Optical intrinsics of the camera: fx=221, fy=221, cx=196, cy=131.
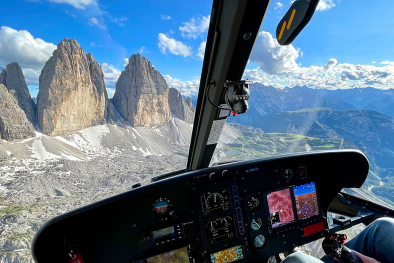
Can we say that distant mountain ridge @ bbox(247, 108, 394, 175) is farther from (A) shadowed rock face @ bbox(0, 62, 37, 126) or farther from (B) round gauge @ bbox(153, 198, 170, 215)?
(A) shadowed rock face @ bbox(0, 62, 37, 126)

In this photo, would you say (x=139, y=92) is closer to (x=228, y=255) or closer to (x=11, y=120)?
(x=11, y=120)

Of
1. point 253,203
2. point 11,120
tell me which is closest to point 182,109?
point 253,203

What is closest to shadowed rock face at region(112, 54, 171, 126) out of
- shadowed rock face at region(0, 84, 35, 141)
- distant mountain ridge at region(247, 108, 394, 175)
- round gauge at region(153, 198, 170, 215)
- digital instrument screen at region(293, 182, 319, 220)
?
shadowed rock face at region(0, 84, 35, 141)

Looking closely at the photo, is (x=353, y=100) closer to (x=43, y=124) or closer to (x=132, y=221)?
(x=132, y=221)

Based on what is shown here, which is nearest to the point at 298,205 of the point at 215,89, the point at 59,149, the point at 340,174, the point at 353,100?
the point at 340,174

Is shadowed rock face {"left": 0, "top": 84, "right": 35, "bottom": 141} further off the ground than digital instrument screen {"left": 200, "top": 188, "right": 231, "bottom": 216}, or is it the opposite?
shadowed rock face {"left": 0, "top": 84, "right": 35, "bottom": 141}

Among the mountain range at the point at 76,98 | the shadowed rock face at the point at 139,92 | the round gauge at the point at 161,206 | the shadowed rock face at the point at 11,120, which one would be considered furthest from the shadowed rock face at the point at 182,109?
the shadowed rock face at the point at 11,120
